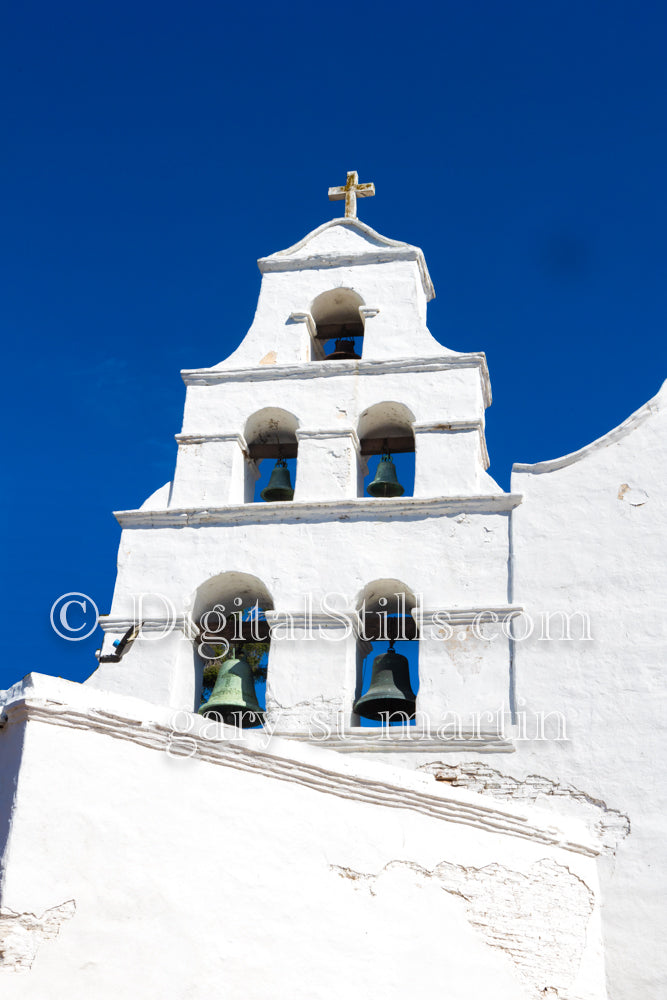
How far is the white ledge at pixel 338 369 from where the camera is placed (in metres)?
11.5

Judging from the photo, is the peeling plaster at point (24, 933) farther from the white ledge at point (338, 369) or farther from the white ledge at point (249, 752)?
the white ledge at point (338, 369)

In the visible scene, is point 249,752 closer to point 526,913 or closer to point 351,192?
point 526,913

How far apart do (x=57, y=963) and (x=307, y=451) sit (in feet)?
19.1

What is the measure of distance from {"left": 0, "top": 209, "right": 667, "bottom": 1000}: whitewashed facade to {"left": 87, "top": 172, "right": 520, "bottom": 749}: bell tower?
25 millimetres

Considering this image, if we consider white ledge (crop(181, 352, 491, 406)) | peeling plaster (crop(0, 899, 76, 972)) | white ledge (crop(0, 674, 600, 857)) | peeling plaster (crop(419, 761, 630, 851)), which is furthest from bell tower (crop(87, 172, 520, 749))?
peeling plaster (crop(0, 899, 76, 972))

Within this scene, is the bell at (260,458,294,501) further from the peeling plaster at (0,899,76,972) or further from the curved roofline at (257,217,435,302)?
the peeling plaster at (0,899,76,972)

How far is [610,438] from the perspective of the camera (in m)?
11.1

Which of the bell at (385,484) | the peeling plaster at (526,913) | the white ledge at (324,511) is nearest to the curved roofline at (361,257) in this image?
the bell at (385,484)

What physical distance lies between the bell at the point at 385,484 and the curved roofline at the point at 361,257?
210 centimetres

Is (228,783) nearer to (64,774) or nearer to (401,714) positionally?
(64,774)

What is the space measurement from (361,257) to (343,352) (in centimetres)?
95

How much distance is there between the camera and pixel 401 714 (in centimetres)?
1006

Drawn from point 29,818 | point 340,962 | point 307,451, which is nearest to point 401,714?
point 307,451

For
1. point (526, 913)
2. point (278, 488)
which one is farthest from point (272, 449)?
point (526, 913)
